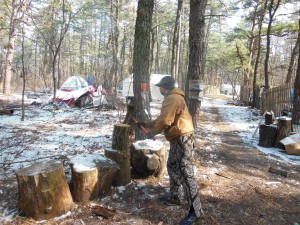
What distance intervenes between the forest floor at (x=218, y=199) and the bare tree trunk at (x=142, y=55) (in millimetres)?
1798

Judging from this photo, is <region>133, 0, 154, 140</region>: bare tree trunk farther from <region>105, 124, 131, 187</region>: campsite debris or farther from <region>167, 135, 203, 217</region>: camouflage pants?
<region>167, 135, 203, 217</region>: camouflage pants

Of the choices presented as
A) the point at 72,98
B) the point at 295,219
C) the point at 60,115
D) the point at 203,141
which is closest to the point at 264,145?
the point at 203,141

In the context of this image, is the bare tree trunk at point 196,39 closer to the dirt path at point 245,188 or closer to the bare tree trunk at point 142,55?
the bare tree trunk at point 142,55

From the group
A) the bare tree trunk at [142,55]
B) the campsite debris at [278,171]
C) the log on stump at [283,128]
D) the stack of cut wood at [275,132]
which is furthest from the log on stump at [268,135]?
Result: the bare tree trunk at [142,55]

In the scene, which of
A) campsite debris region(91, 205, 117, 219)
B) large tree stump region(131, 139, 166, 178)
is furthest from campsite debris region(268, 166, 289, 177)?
campsite debris region(91, 205, 117, 219)

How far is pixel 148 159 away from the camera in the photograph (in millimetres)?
4828

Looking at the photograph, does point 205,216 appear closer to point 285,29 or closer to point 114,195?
point 114,195

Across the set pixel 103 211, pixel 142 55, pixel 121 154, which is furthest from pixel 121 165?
pixel 142 55

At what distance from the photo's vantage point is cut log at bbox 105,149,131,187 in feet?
15.1

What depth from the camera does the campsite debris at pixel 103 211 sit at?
3.75m

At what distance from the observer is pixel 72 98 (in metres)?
15.0

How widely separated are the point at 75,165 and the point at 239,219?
2533 millimetres

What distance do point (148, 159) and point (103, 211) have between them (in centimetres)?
131

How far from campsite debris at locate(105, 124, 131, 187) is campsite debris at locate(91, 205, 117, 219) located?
29.2 inches
